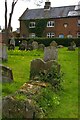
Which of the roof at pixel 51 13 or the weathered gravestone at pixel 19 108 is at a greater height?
the roof at pixel 51 13

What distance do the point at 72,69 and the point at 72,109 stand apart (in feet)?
28.4

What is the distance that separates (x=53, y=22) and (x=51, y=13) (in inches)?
94.4

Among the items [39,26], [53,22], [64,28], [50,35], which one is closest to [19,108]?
[39,26]

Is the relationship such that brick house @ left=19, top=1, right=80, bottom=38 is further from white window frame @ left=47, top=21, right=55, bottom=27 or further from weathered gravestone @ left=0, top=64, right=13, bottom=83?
A: weathered gravestone @ left=0, top=64, right=13, bottom=83

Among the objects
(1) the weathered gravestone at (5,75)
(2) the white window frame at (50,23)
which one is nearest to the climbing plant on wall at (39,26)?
(2) the white window frame at (50,23)

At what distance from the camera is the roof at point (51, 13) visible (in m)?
66.4

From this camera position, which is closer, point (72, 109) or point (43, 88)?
point (72, 109)

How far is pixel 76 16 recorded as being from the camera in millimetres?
65250

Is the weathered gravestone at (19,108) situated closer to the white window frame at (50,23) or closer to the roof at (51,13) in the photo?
the roof at (51,13)

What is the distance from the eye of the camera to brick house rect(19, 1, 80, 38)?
215ft

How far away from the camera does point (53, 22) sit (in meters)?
67.2

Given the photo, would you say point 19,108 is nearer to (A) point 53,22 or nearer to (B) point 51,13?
(A) point 53,22

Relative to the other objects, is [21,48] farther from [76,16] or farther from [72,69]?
[76,16]

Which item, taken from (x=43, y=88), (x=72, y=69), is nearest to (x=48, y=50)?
(x=72, y=69)
